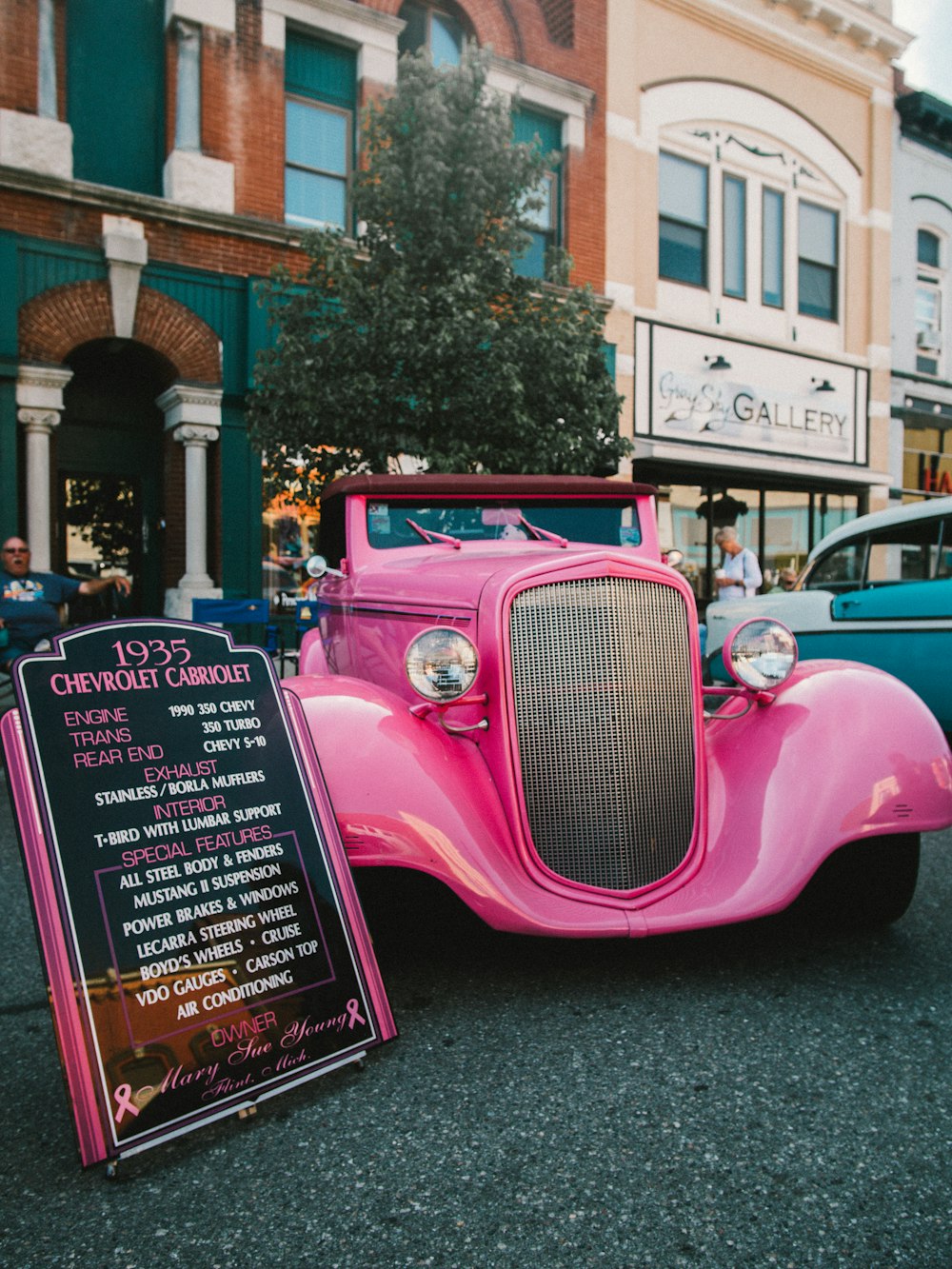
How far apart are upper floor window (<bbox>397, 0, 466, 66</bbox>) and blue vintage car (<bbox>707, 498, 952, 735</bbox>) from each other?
28.1 feet

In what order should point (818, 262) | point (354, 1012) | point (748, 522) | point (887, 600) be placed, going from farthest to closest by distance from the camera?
point (818, 262)
point (748, 522)
point (887, 600)
point (354, 1012)

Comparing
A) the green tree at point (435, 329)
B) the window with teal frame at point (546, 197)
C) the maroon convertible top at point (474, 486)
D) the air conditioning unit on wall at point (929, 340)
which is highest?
the window with teal frame at point (546, 197)

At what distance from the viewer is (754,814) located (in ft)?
9.31

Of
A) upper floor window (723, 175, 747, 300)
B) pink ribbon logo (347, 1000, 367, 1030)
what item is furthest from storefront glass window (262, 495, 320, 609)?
pink ribbon logo (347, 1000, 367, 1030)

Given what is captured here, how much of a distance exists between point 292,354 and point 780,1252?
7.42 m

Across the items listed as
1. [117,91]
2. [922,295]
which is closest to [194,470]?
[117,91]

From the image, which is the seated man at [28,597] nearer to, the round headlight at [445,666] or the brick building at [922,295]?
the round headlight at [445,666]

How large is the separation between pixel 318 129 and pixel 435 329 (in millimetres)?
5290

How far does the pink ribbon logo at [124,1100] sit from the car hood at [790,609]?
→ 4997 mm

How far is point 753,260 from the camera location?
1444 centimetres

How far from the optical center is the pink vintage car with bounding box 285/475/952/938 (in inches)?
103

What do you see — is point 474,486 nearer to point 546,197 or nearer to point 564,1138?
point 564,1138

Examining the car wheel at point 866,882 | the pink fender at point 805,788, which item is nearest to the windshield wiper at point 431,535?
the pink fender at point 805,788

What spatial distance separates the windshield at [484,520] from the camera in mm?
4078
